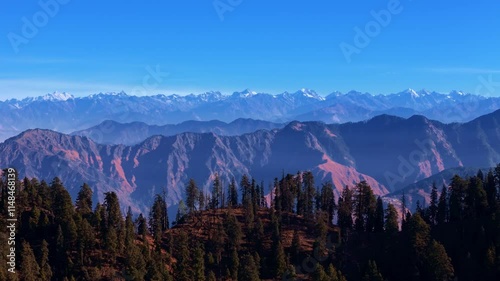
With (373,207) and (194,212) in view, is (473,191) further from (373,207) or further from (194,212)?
(194,212)

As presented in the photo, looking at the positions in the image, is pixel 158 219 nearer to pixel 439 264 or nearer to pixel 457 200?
pixel 439 264

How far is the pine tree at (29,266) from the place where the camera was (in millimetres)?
90875

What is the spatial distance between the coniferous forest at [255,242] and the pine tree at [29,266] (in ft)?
0.72

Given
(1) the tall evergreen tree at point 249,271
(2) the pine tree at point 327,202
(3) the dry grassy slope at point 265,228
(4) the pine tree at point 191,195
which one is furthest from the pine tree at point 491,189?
(4) the pine tree at point 191,195

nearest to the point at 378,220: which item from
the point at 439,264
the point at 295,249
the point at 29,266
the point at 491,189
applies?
the point at 295,249

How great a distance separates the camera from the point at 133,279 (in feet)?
313

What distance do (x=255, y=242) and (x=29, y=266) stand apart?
59.6 meters

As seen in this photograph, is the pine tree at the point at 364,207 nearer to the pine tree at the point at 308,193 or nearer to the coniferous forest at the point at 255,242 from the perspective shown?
the coniferous forest at the point at 255,242

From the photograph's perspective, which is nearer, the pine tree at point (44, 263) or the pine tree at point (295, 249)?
the pine tree at point (44, 263)

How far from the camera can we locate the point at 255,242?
12962 cm

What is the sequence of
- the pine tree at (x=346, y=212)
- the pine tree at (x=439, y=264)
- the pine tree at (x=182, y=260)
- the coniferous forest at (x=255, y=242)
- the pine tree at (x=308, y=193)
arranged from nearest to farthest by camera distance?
the pine tree at (x=182, y=260)
the pine tree at (x=439, y=264)
the coniferous forest at (x=255, y=242)
the pine tree at (x=346, y=212)
the pine tree at (x=308, y=193)

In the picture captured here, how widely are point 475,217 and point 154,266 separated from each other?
297 ft

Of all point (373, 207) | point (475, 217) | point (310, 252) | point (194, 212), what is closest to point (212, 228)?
point (194, 212)

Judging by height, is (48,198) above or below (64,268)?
above
